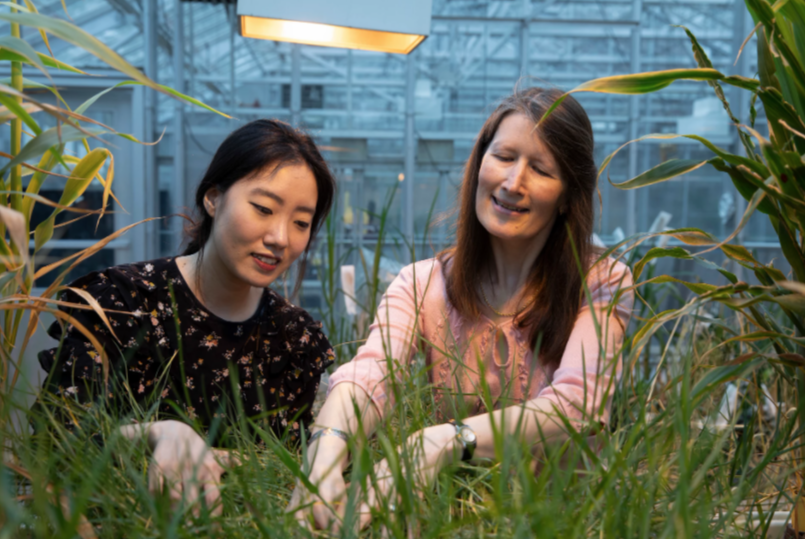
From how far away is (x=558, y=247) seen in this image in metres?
0.99

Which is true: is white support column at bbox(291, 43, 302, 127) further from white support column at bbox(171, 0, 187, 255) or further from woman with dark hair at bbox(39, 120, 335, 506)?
woman with dark hair at bbox(39, 120, 335, 506)

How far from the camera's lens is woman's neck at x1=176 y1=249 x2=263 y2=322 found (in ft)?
3.38

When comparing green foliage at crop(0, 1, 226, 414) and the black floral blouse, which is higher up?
green foliage at crop(0, 1, 226, 414)

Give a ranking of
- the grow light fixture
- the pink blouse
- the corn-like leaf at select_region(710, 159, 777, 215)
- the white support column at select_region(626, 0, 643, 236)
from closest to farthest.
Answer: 1. the corn-like leaf at select_region(710, 159, 777, 215)
2. the pink blouse
3. the grow light fixture
4. the white support column at select_region(626, 0, 643, 236)

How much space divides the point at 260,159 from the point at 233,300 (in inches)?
9.7

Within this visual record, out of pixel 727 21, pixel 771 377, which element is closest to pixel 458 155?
pixel 727 21

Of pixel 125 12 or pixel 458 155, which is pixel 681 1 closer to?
pixel 458 155

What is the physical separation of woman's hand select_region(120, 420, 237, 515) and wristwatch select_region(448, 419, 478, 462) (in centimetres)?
20

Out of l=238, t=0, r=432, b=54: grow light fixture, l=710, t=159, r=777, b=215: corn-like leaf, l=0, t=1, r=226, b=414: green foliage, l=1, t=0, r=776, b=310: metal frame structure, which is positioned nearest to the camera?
l=0, t=1, r=226, b=414: green foliage

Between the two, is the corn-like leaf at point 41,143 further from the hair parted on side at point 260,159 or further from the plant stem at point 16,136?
the hair parted on side at point 260,159

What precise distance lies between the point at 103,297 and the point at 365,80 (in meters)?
4.15

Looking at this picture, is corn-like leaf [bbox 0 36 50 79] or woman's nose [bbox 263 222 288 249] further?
woman's nose [bbox 263 222 288 249]

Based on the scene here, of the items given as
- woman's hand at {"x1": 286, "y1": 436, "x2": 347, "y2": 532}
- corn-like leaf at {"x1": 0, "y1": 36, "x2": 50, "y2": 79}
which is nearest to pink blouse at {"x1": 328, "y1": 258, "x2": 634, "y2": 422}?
woman's hand at {"x1": 286, "y1": 436, "x2": 347, "y2": 532}

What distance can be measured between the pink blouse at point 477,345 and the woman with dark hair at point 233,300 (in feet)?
0.55
